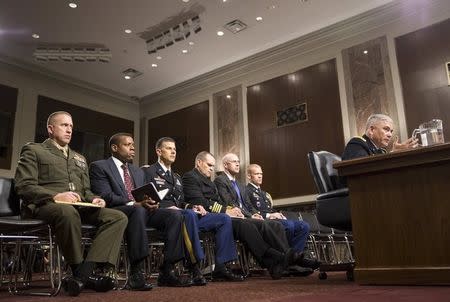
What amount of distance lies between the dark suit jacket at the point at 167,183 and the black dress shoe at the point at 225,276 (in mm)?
609

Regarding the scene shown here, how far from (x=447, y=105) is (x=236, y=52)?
377 centimetres

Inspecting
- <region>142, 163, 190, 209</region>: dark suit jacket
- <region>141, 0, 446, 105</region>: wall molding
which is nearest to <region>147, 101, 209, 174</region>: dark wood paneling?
<region>141, 0, 446, 105</region>: wall molding

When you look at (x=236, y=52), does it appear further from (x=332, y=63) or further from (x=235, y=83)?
(x=332, y=63)

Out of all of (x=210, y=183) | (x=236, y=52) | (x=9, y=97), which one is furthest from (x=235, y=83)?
(x=210, y=183)

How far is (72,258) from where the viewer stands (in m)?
2.35

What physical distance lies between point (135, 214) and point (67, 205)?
0.45 metres

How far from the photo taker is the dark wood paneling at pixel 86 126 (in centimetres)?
838

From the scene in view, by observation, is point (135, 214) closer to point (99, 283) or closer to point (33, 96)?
point (99, 283)

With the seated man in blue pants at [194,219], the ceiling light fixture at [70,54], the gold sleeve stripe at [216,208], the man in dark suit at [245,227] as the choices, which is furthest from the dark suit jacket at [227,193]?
the ceiling light fixture at [70,54]

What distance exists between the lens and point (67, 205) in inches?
95.7

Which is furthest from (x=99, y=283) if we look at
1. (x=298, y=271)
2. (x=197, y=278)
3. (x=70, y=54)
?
(x=70, y=54)

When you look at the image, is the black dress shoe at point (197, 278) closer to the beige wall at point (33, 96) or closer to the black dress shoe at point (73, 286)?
the black dress shoe at point (73, 286)

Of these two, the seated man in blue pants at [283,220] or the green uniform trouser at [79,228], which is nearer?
the green uniform trouser at [79,228]

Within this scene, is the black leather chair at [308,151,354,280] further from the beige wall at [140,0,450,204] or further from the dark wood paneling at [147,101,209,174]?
the dark wood paneling at [147,101,209,174]
